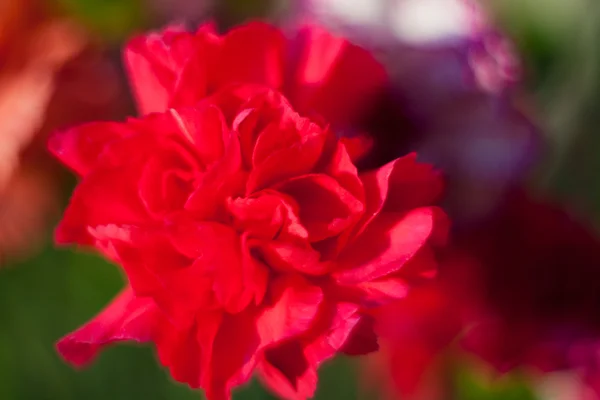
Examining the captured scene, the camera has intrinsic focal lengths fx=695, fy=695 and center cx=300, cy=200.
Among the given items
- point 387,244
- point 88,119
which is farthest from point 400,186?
point 88,119

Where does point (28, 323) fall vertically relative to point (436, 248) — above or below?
below

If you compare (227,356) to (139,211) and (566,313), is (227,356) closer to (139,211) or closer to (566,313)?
(139,211)

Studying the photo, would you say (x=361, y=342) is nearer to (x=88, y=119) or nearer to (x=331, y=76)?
(x=331, y=76)

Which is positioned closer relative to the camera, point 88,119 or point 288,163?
point 288,163

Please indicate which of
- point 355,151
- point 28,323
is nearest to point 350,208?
point 355,151

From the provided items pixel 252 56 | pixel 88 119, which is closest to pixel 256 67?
pixel 252 56

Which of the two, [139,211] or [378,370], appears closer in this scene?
[139,211]

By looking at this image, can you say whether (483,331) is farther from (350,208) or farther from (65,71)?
(65,71)
